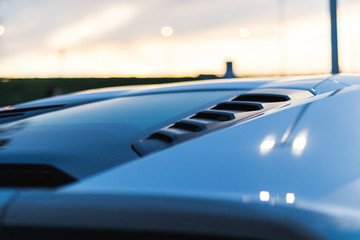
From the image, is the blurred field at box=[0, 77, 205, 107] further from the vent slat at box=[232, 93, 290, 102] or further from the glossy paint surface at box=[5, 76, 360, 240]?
the glossy paint surface at box=[5, 76, 360, 240]

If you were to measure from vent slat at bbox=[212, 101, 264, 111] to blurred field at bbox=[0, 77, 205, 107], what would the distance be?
39228 mm

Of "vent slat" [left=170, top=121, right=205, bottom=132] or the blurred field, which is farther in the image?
the blurred field

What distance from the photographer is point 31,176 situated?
1.69 m

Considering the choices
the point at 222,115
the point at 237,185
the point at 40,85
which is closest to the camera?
the point at 237,185

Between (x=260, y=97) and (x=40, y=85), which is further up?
(x=260, y=97)

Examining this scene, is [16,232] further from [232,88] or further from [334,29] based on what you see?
[334,29]

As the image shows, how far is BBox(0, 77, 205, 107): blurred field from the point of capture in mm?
41500

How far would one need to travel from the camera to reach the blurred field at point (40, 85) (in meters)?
41.5

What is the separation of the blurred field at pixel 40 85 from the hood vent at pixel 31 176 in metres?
39.5

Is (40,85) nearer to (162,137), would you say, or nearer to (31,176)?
(162,137)

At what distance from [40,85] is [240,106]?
42.9 meters

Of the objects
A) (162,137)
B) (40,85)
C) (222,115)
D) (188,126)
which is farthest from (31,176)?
(40,85)

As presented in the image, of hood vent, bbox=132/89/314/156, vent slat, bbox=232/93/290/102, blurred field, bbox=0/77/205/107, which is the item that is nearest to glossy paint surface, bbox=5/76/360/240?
hood vent, bbox=132/89/314/156

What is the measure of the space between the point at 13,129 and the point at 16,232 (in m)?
0.94
